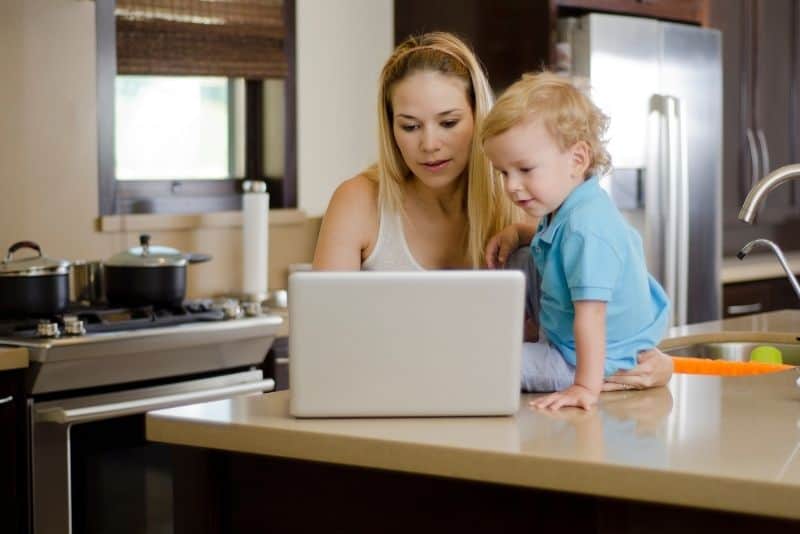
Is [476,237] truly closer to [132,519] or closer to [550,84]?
[550,84]

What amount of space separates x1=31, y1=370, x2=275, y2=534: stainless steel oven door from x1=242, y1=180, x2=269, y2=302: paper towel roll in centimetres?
53

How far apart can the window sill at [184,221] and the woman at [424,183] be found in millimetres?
1551

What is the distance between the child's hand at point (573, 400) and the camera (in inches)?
70.6

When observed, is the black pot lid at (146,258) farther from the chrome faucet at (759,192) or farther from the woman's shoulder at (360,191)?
the chrome faucet at (759,192)

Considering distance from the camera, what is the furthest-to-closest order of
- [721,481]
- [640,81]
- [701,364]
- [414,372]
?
[640,81] → [701,364] → [414,372] → [721,481]

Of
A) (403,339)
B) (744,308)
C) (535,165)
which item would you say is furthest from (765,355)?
(744,308)

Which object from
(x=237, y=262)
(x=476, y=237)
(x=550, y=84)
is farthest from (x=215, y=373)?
(x=550, y=84)

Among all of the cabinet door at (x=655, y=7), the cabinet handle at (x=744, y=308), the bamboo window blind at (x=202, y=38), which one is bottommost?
the cabinet handle at (x=744, y=308)

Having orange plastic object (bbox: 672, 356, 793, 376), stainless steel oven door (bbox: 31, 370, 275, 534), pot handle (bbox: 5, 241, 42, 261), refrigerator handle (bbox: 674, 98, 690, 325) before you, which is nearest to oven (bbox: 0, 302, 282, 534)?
stainless steel oven door (bbox: 31, 370, 275, 534)

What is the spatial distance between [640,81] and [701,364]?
2.12m

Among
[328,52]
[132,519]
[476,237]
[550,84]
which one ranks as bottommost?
[132,519]

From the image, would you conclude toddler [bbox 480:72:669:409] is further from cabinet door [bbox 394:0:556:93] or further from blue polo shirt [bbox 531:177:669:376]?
cabinet door [bbox 394:0:556:93]

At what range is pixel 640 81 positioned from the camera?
4410 millimetres

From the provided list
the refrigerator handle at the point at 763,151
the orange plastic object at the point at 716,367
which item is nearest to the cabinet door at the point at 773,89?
the refrigerator handle at the point at 763,151
